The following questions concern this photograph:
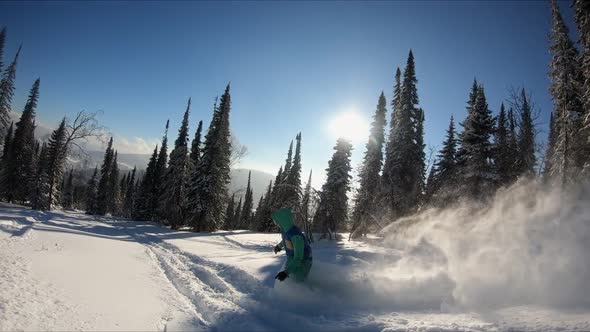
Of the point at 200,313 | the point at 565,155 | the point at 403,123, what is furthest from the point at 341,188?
the point at 200,313

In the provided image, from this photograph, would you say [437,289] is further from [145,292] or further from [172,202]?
[172,202]

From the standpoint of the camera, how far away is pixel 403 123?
29156mm

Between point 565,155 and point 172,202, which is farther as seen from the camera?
point 172,202

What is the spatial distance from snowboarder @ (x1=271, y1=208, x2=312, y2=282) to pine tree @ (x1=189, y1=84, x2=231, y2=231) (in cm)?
2818

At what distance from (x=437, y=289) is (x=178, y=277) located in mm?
6748

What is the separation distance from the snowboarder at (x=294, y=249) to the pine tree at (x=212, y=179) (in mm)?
28182

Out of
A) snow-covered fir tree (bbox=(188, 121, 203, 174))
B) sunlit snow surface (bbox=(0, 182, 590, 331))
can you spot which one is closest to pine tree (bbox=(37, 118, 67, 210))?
snow-covered fir tree (bbox=(188, 121, 203, 174))

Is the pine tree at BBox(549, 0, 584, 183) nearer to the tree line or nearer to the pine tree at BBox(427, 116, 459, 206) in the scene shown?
the tree line

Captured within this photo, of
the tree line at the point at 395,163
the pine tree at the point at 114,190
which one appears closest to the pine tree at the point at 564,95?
the tree line at the point at 395,163

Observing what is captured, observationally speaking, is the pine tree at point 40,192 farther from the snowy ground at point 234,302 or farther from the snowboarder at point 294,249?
the snowboarder at point 294,249

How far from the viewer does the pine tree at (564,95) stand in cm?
1872

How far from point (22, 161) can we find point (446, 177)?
2425 inches

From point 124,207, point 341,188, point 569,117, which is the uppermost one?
point 569,117

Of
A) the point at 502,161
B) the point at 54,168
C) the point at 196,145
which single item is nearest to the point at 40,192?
the point at 54,168
